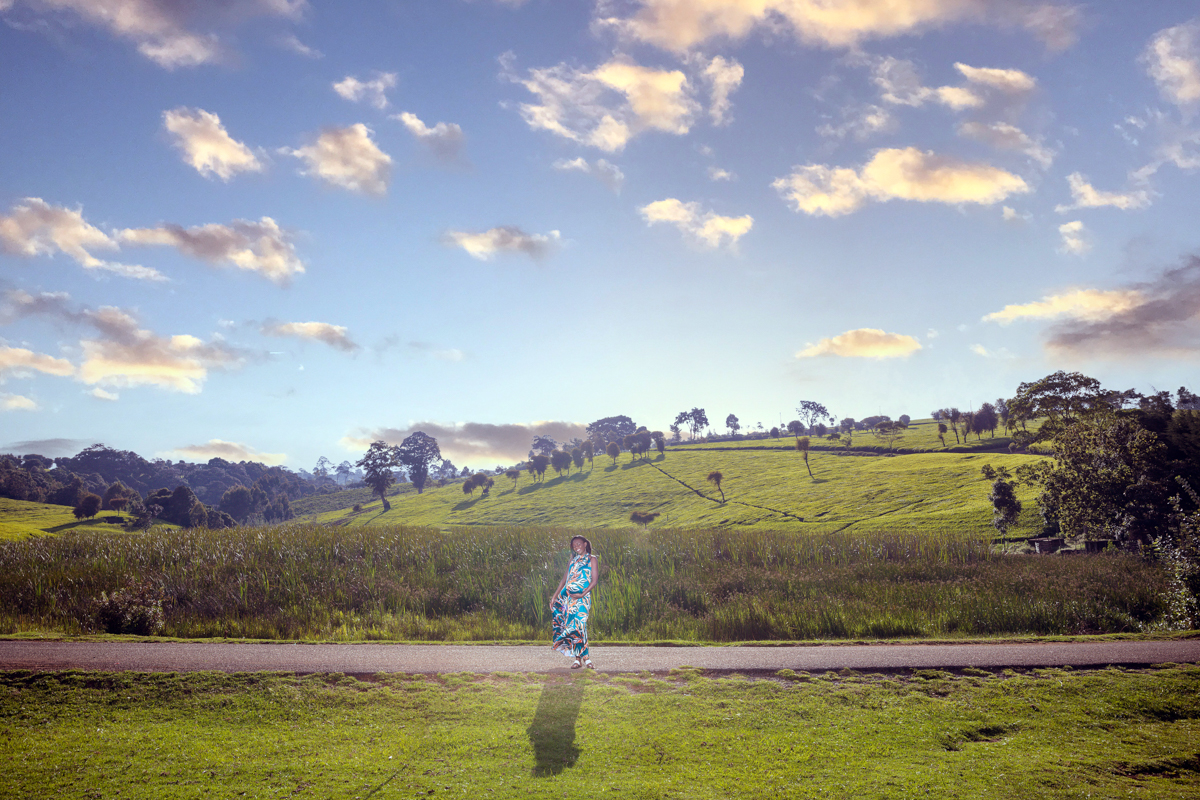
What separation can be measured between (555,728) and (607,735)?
83cm

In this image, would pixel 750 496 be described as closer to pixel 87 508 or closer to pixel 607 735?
pixel 607 735

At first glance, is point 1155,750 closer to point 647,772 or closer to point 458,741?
point 647,772

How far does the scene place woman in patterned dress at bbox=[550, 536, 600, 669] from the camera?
12000 millimetres

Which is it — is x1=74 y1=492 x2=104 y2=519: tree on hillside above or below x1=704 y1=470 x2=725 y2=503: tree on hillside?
below

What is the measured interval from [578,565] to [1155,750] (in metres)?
9.53

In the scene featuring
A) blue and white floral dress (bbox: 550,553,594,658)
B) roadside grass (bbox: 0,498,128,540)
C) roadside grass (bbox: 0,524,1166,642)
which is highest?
blue and white floral dress (bbox: 550,553,594,658)

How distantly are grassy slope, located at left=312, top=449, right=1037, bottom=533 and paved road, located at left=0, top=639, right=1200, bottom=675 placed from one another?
40717 mm

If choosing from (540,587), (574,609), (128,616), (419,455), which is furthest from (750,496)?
(419,455)

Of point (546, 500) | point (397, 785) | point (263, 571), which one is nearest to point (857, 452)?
point (546, 500)

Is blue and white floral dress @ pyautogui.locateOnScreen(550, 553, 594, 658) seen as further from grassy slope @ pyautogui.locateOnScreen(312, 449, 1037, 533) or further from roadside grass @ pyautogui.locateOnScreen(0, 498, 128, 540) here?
roadside grass @ pyautogui.locateOnScreen(0, 498, 128, 540)

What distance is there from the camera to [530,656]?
44.9ft

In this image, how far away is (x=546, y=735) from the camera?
29.8 ft

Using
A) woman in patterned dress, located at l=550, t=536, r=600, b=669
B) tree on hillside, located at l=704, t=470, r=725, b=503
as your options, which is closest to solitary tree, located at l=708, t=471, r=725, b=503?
tree on hillside, located at l=704, t=470, r=725, b=503

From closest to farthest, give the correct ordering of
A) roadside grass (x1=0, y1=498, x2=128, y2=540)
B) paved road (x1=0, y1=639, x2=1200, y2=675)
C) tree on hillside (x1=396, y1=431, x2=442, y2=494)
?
1. paved road (x1=0, y1=639, x2=1200, y2=675)
2. roadside grass (x1=0, y1=498, x2=128, y2=540)
3. tree on hillside (x1=396, y1=431, x2=442, y2=494)
